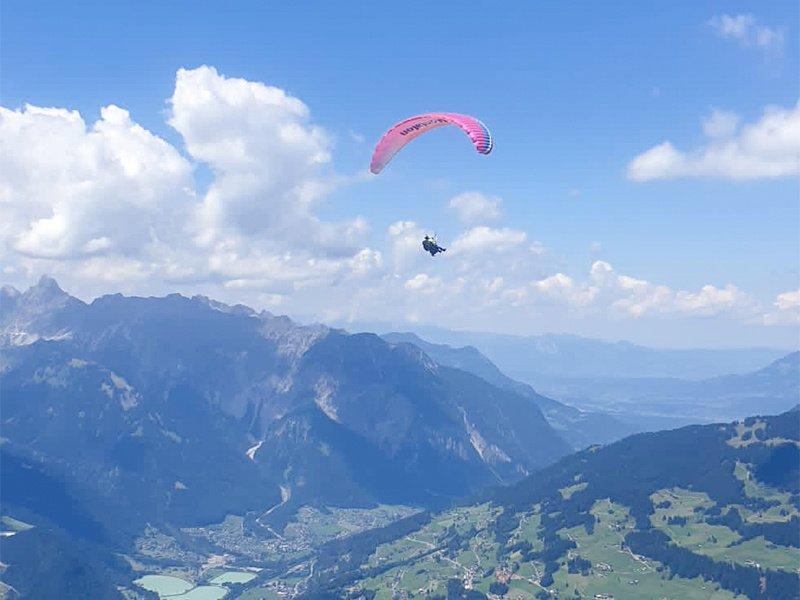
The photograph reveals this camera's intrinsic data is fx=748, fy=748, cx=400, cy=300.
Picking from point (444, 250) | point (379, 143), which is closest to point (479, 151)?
point (444, 250)

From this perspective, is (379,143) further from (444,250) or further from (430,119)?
(444,250)

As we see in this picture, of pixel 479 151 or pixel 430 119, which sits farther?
pixel 430 119

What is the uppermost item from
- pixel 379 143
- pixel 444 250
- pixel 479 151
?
pixel 379 143

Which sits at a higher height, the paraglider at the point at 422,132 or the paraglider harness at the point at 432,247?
the paraglider at the point at 422,132

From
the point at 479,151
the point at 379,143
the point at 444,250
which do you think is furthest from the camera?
the point at 379,143

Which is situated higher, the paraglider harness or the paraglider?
the paraglider

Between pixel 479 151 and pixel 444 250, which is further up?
pixel 479 151

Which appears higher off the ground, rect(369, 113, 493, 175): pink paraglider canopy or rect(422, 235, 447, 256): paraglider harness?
rect(369, 113, 493, 175): pink paraglider canopy

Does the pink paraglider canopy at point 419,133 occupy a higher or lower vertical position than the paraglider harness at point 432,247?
higher
